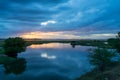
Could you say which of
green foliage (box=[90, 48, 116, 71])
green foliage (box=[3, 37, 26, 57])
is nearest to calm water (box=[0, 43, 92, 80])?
green foliage (box=[90, 48, 116, 71])

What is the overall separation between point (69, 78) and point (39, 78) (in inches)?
202

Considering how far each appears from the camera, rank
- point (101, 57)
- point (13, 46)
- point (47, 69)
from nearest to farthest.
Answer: point (101, 57) < point (47, 69) < point (13, 46)

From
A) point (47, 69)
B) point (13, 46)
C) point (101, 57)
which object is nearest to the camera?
point (101, 57)

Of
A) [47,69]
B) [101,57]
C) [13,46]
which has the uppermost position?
[13,46]

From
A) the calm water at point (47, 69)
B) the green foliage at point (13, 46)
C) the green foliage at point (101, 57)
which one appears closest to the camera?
the green foliage at point (101, 57)

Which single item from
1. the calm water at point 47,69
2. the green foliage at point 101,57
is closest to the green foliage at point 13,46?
the calm water at point 47,69

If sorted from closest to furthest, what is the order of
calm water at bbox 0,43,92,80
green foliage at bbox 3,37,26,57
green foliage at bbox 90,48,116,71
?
green foliage at bbox 90,48,116,71
calm water at bbox 0,43,92,80
green foliage at bbox 3,37,26,57

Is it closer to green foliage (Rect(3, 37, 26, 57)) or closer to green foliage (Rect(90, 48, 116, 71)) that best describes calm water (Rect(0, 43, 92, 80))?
green foliage (Rect(90, 48, 116, 71))

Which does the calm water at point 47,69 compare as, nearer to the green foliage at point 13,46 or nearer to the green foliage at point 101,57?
the green foliage at point 101,57

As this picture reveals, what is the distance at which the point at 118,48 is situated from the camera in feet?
200

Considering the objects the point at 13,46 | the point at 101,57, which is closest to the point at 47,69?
the point at 101,57

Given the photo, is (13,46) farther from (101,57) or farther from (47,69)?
(101,57)

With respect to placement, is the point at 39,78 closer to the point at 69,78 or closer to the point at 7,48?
the point at 69,78

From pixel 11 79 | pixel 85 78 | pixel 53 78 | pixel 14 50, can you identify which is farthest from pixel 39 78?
pixel 14 50
